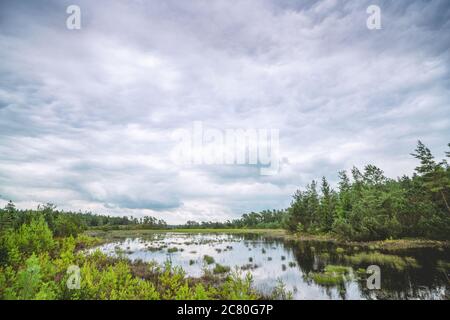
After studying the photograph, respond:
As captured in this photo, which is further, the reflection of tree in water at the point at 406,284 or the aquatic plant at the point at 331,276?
the aquatic plant at the point at 331,276

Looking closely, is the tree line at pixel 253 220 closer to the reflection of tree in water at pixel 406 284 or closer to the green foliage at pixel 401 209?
the green foliage at pixel 401 209

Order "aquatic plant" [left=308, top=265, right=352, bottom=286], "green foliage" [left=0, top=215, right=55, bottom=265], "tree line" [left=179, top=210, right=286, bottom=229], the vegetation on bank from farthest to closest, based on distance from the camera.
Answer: "tree line" [left=179, top=210, right=286, bottom=229] → "aquatic plant" [left=308, top=265, right=352, bottom=286] → "green foliage" [left=0, top=215, right=55, bottom=265] → the vegetation on bank

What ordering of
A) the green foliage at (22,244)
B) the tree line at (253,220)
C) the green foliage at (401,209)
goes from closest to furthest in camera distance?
the green foliage at (22,244), the green foliage at (401,209), the tree line at (253,220)

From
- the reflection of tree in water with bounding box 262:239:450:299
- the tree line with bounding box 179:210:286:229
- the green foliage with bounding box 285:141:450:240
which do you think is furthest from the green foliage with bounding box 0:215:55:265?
the tree line with bounding box 179:210:286:229

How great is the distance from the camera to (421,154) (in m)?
35.5

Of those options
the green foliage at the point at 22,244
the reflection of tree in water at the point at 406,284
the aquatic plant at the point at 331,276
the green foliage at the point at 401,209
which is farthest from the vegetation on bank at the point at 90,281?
the green foliage at the point at 401,209

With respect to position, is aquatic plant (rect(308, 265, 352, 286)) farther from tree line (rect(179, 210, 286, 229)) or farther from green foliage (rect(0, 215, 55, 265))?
tree line (rect(179, 210, 286, 229))

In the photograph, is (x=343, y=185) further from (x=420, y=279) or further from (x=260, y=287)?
(x=260, y=287)

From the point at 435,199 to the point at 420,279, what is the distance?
28.5m

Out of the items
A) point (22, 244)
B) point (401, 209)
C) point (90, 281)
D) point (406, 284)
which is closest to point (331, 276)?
point (406, 284)

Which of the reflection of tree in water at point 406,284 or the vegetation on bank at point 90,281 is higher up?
the vegetation on bank at point 90,281

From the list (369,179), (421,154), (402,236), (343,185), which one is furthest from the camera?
(343,185)
